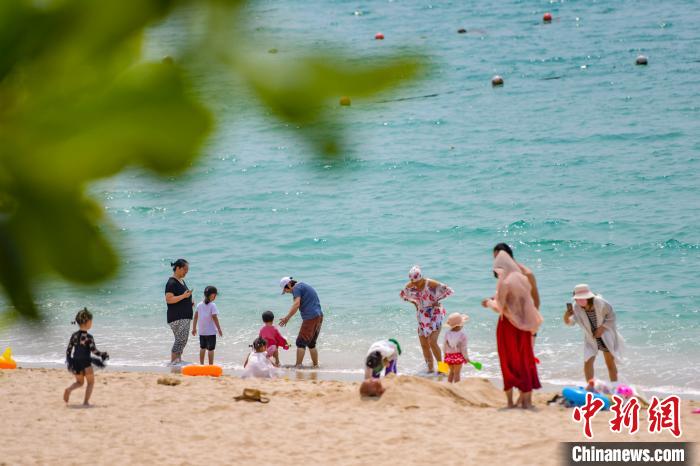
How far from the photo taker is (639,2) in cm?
5150

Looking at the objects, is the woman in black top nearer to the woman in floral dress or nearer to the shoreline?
the shoreline

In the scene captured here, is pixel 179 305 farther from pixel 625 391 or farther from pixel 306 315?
pixel 625 391

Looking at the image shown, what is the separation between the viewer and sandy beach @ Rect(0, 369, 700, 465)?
8930mm

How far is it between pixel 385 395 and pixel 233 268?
10328 millimetres

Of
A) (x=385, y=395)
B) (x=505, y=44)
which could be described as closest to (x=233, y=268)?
(x=385, y=395)

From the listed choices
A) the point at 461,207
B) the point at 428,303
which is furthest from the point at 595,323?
the point at 461,207

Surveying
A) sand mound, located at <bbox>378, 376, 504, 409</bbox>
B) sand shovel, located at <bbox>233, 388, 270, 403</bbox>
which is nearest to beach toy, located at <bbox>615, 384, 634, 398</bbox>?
sand mound, located at <bbox>378, 376, 504, 409</bbox>

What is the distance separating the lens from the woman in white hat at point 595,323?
1077 centimetres

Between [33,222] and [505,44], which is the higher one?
[505,44]

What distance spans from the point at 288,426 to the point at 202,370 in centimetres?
370

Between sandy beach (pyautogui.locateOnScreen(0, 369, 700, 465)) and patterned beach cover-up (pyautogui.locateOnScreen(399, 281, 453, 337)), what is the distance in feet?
4.58

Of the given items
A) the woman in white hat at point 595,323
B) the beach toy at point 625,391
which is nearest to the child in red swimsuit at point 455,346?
the woman in white hat at point 595,323

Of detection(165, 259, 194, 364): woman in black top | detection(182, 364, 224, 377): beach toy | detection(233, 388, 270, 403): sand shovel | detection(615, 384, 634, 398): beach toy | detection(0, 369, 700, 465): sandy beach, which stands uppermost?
detection(165, 259, 194, 364): woman in black top

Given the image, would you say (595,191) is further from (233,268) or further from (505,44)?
(505,44)
